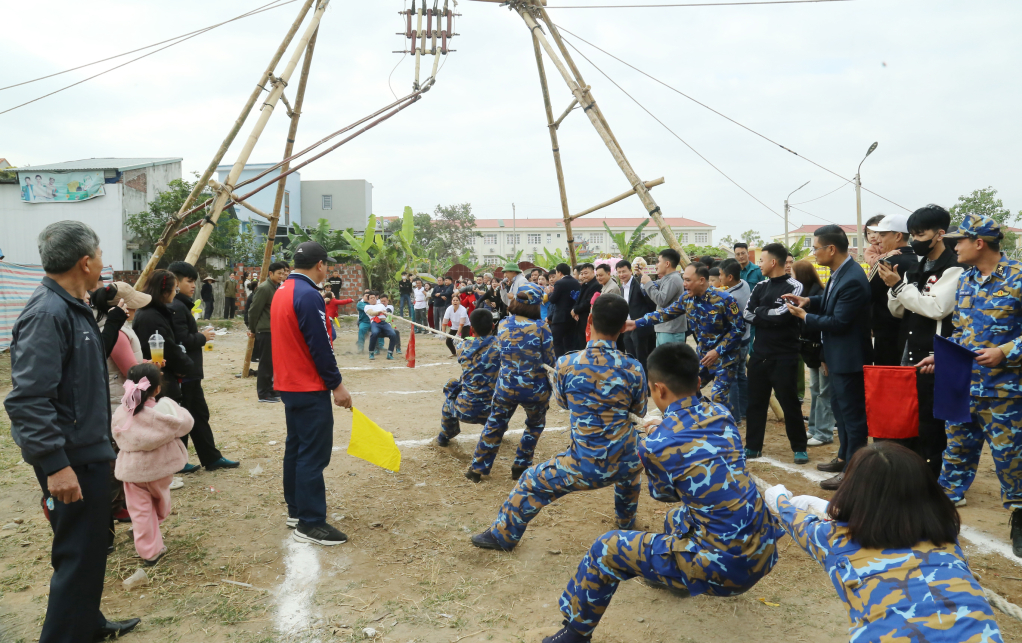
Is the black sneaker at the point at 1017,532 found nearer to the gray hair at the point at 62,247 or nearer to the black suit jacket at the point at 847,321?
the black suit jacket at the point at 847,321

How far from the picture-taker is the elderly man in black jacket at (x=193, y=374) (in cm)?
547

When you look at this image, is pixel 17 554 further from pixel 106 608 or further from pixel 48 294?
pixel 48 294

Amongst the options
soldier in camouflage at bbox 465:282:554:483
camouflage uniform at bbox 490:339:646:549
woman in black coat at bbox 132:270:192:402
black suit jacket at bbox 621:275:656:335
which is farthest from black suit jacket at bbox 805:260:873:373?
woman in black coat at bbox 132:270:192:402

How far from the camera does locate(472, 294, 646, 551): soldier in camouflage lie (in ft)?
11.9

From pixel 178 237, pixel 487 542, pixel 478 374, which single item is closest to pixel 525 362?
pixel 478 374

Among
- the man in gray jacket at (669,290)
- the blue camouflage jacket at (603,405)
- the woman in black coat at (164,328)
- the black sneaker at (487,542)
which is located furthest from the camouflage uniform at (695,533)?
the man in gray jacket at (669,290)

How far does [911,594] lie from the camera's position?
182 centimetres

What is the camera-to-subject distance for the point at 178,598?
3.58 metres

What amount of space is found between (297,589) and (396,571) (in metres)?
0.61

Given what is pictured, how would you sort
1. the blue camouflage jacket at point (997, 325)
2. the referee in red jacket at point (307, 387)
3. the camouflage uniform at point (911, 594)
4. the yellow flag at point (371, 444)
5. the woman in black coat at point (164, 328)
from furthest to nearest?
the woman in black coat at point (164, 328)
the yellow flag at point (371, 444)
the referee in red jacket at point (307, 387)
the blue camouflage jacket at point (997, 325)
the camouflage uniform at point (911, 594)

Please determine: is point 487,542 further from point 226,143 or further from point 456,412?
point 226,143

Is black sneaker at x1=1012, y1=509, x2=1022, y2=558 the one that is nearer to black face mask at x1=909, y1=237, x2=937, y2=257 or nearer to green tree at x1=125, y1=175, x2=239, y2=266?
black face mask at x1=909, y1=237, x2=937, y2=257

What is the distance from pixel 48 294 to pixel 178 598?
1.95 meters

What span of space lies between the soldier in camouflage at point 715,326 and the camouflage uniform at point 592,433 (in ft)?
8.05
